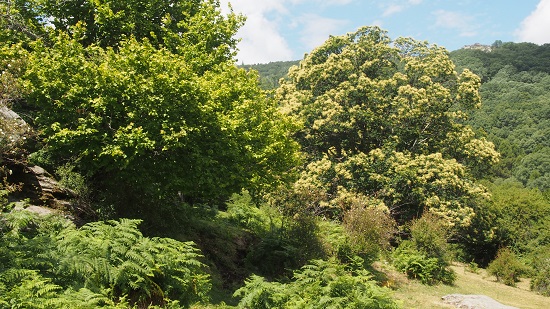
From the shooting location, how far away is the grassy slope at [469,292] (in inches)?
624

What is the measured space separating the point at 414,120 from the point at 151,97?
21054mm

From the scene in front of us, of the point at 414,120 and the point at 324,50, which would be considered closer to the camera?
the point at 414,120

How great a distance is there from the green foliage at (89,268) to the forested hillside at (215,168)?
0.14 feet

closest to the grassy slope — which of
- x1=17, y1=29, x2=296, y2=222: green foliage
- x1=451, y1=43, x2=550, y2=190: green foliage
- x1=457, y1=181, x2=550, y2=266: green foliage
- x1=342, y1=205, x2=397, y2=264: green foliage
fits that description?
x1=342, y1=205, x2=397, y2=264: green foliage

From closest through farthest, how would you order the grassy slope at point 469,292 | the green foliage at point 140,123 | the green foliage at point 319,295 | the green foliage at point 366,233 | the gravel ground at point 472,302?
the green foliage at point 319,295, the green foliage at point 140,123, the gravel ground at point 472,302, the grassy slope at point 469,292, the green foliage at point 366,233

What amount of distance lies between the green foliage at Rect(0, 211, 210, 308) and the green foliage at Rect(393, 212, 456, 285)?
12792 mm

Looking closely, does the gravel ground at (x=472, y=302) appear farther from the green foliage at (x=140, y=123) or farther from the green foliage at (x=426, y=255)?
the green foliage at (x=140, y=123)

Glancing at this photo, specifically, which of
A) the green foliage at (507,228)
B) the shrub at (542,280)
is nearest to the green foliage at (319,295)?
the shrub at (542,280)

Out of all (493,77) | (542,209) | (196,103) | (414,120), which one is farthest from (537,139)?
(196,103)

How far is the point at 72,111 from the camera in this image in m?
11.9

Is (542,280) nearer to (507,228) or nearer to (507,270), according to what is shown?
(507,270)

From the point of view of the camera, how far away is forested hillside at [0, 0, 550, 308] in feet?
31.1

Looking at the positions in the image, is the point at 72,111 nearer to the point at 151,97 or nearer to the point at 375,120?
the point at 151,97

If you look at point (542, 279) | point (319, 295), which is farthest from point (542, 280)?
point (319, 295)
